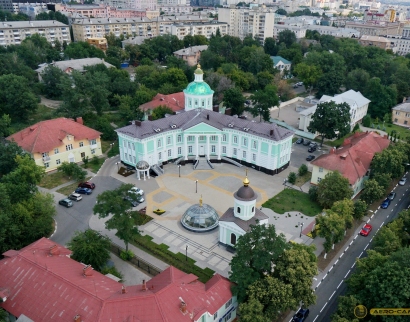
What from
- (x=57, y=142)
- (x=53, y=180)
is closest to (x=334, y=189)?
(x=53, y=180)

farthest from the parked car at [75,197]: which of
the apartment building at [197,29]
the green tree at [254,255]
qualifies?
the apartment building at [197,29]

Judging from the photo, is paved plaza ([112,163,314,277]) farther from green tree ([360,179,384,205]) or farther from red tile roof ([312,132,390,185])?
green tree ([360,179,384,205])

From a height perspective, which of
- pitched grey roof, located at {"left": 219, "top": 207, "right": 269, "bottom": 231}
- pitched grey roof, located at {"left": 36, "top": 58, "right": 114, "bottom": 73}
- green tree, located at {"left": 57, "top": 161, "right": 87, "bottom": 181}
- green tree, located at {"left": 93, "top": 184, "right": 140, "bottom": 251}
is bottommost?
green tree, located at {"left": 57, "top": 161, "right": 87, "bottom": 181}

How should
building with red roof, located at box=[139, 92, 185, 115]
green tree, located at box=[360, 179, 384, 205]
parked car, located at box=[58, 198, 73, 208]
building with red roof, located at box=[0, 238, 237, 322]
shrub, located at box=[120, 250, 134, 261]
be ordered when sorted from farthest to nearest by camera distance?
building with red roof, located at box=[139, 92, 185, 115] < parked car, located at box=[58, 198, 73, 208] < green tree, located at box=[360, 179, 384, 205] < shrub, located at box=[120, 250, 134, 261] < building with red roof, located at box=[0, 238, 237, 322]

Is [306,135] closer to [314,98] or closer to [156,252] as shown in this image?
[314,98]

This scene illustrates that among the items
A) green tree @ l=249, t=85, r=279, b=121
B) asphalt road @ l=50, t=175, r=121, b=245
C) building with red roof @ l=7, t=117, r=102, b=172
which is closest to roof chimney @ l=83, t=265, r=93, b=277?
asphalt road @ l=50, t=175, r=121, b=245

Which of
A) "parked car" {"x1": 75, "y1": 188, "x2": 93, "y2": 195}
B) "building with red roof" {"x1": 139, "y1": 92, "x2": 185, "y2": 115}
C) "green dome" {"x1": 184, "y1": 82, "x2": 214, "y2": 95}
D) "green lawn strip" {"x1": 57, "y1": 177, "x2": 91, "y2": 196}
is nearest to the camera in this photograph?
"parked car" {"x1": 75, "y1": 188, "x2": 93, "y2": 195}
